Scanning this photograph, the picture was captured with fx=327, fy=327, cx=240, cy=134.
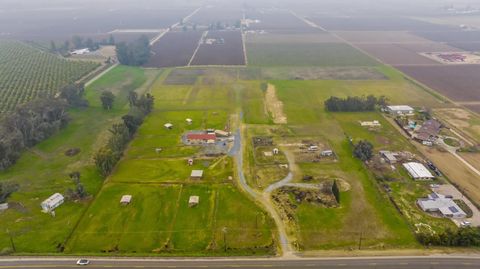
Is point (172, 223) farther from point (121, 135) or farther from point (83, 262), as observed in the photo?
point (121, 135)

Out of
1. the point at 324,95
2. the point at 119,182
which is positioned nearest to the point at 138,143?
the point at 119,182

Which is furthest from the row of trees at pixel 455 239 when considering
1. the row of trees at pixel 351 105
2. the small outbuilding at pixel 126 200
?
the row of trees at pixel 351 105

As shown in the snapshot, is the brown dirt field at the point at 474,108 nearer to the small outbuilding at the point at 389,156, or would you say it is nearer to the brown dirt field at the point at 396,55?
the small outbuilding at the point at 389,156

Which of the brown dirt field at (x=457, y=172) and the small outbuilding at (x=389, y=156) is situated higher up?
the small outbuilding at (x=389, y=156)

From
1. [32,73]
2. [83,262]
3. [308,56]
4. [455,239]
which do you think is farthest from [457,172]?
[32,73]

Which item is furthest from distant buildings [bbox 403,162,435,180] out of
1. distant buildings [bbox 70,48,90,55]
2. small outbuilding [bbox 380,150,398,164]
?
distant buildings [bbox 70,48,90,55]
